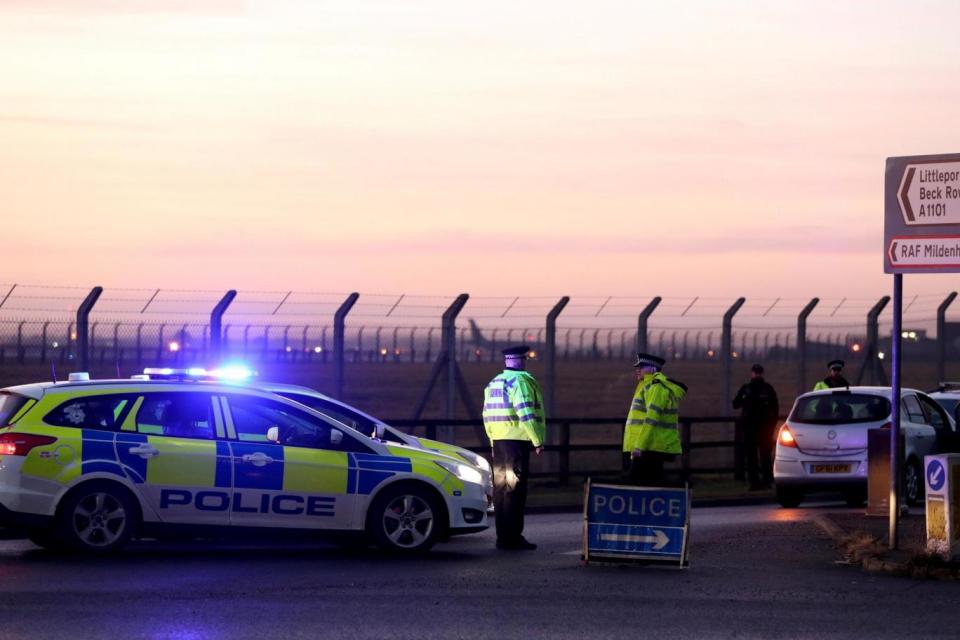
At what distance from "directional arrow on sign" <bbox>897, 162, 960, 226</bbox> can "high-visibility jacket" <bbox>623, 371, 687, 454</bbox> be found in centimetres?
283

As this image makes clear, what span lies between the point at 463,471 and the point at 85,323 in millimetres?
7187

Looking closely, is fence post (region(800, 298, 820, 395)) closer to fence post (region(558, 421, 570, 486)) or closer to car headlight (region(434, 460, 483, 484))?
fence post (region(558, 421, 570, 486))

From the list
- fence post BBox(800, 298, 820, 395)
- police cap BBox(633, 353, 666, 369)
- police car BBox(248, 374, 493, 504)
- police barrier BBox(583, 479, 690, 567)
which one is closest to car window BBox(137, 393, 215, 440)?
police car BBox(248, 374, 493, 504)

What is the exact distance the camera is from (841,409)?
2042 cm

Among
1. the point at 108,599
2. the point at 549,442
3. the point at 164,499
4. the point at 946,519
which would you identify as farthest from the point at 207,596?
the point at 549,442

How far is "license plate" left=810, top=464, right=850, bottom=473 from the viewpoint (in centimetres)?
1994

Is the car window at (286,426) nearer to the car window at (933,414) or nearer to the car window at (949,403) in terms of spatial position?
the car window at (933,414)

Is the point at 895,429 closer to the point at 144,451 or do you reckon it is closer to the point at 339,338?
the point at 144,451

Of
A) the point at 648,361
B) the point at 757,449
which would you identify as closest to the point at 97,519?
the point at 648,361

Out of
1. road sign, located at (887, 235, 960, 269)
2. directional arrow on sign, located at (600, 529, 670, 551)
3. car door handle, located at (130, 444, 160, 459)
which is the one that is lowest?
directional arrow on sign, located at (600, 529, 670, 551)

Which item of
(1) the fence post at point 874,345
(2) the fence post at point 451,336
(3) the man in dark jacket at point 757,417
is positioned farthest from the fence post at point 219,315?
(1) the fence post at point 874,345

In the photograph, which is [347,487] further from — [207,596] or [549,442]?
[549,442]

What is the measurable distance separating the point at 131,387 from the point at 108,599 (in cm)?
323

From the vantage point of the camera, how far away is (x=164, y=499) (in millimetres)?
13055
